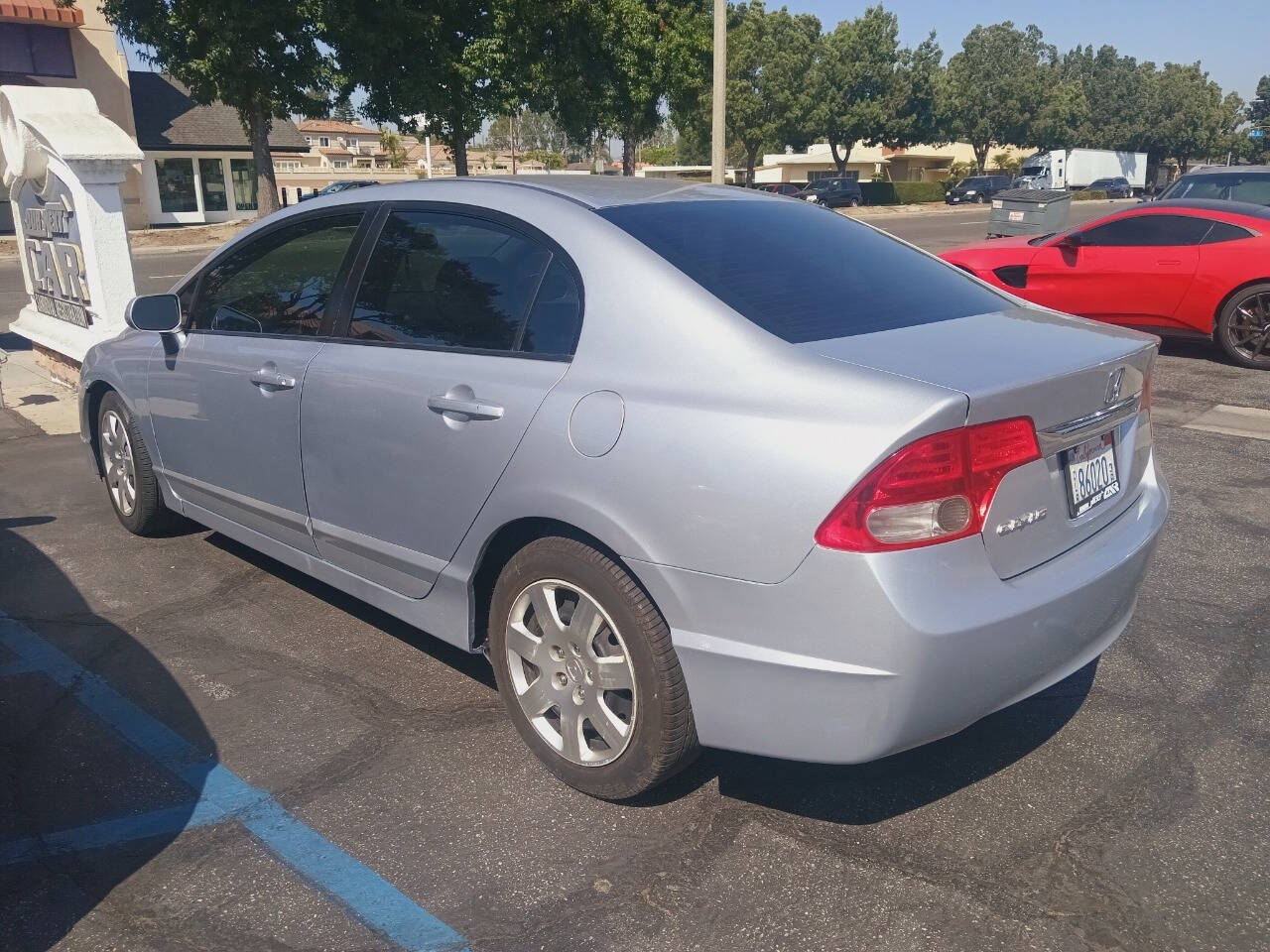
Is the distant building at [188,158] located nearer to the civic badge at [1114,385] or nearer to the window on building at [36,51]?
the window on building at [36,51]

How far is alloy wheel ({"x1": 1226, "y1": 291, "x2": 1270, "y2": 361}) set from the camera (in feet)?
30.1

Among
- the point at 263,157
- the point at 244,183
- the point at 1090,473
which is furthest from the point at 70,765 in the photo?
the point at 244,183

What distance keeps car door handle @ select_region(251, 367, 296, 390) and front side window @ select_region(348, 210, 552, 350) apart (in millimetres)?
329

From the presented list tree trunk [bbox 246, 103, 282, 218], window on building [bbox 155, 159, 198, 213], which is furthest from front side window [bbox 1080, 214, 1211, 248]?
window on building [bbox 155, 159, 198, 213]

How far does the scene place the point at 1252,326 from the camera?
9.27 m

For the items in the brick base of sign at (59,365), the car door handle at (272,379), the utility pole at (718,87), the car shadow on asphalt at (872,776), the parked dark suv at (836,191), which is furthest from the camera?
the parked dark suv at (836,191)

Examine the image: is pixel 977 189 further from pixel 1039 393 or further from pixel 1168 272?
pixel 1039 393

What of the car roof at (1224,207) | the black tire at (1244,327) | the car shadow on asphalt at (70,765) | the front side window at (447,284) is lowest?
the car shadow on asphalt at (70,765)

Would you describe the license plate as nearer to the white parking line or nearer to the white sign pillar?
the white parking line

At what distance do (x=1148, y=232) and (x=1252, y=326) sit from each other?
125 centimetres

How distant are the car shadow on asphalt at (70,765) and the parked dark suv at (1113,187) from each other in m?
68.3

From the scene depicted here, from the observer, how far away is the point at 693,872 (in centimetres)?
273

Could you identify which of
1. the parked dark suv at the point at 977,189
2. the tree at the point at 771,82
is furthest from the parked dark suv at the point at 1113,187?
the tree at the point at 771,82

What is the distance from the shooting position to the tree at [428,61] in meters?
25.2
